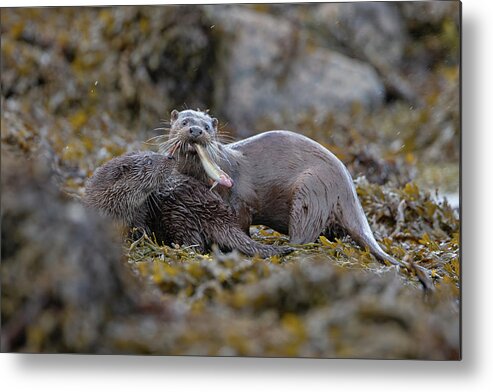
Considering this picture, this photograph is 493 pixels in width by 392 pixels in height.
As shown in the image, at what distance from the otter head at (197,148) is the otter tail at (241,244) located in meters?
0.21

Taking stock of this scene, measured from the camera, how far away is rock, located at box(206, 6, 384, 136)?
24.5ft

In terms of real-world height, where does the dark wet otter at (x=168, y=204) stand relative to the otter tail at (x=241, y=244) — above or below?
Result: above

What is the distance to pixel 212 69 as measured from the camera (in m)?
7.32

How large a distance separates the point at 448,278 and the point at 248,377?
96 centimetres

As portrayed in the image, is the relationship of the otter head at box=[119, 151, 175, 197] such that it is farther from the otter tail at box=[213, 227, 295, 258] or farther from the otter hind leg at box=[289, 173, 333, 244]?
the otter hind leg at box=[289, 173, 333, 244]

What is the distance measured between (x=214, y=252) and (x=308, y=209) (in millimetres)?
466

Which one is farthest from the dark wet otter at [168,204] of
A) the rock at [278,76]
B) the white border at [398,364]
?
the rock at [278,76]

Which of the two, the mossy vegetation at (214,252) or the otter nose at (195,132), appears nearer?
the mossy vegetation at (214,252)

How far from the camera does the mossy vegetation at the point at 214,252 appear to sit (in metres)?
3.82

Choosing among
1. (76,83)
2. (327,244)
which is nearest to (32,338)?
(327,244)

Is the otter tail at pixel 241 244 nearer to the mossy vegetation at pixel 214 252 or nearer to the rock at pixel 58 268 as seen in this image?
the mossy vegetation at pixel 214 252

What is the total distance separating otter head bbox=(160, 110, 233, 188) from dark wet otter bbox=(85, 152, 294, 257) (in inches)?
2.0

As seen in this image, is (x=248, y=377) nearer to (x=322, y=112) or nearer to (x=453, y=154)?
(x=453, y=154)

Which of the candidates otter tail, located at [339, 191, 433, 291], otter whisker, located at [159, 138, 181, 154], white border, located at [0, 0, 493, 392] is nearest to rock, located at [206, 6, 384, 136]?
otter whisker, located at [159, 138, 181, 154]
